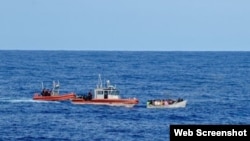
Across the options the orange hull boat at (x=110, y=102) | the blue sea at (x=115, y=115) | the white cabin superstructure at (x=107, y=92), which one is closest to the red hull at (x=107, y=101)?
the orange hull boat at (x=110, y=102)

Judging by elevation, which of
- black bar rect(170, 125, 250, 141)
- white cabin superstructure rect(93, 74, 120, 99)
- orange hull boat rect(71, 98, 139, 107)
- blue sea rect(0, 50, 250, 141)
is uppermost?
black bar rect(170, 125, 250, 141)

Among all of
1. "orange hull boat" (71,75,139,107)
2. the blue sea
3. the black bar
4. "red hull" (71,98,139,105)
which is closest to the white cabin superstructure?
"orange hull boat" (71,75,139,107)

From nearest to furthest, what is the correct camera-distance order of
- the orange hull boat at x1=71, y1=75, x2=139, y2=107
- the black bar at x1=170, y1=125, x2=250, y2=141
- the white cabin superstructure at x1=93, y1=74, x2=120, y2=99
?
the black bar at x1=170, y1=125, x2=250, y2=141, the orange hull boat at x1=71, y1=75, x2=139, y2=107, the white cabin superstructure at x1=93, y1=74, x2=120, y2=99

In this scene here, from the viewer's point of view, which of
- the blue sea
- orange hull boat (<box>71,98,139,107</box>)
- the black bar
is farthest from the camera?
orange hull boat (<box>71,98,139,107</box>)

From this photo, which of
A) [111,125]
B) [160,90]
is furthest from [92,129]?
[160,90]

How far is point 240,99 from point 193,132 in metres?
86.3

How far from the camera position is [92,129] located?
64.6 m

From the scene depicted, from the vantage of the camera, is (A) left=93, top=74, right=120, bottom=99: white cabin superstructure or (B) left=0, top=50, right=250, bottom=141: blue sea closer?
(B) left=0, top=50, right=250, bottom=141: blue sea

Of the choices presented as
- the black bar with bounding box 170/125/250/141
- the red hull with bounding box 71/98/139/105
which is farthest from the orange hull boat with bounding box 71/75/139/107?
the black bar with bounding box 170/125/250/141

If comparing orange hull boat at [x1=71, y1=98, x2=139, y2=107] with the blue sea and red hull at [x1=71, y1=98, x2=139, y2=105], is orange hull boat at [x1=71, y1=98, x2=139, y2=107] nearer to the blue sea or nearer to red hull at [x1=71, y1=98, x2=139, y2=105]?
red hull at [x1=71, y1=98, x2=139, y2=105]

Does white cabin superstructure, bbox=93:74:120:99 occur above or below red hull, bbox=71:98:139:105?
above

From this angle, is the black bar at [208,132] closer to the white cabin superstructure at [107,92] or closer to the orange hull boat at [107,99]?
the orange hull boat at [107,99]

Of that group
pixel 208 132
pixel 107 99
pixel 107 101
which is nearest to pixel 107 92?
pixel 107 99

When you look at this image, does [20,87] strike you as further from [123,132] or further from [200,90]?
[123,132]
